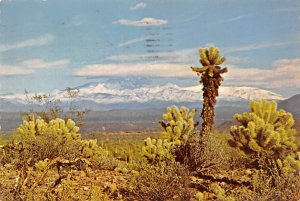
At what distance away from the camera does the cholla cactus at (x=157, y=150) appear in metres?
9.09

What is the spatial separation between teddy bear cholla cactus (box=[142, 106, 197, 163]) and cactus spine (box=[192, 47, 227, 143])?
0.30 metres

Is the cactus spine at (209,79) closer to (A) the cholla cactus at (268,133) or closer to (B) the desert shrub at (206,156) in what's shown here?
(B) the desert shrub at (206,156)

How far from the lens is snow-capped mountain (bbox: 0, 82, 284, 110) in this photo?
9.33 m

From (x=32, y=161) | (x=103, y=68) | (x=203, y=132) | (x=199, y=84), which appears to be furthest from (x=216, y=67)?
(x=32, y=161)

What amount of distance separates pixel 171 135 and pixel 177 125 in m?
0.20

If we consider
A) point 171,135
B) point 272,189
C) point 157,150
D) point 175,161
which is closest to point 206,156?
point 175,161

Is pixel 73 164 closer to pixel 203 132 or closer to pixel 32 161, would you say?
pixel 32 161

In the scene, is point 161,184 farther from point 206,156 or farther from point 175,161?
point 206,156

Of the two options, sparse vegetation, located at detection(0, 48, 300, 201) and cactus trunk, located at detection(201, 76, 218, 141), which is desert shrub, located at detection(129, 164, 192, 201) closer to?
sparse vegetation, located at detection(0, 48, 300, 201)

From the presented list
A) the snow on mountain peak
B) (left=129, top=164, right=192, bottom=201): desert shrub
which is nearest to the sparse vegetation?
(left=129, top=164, right=192, bottom=201): desert shrub

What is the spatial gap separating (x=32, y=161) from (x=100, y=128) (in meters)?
2.32

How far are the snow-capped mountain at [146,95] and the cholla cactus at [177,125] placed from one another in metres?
0.18

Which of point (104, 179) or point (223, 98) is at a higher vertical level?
point (223, 98)

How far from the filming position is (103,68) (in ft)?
30.7
